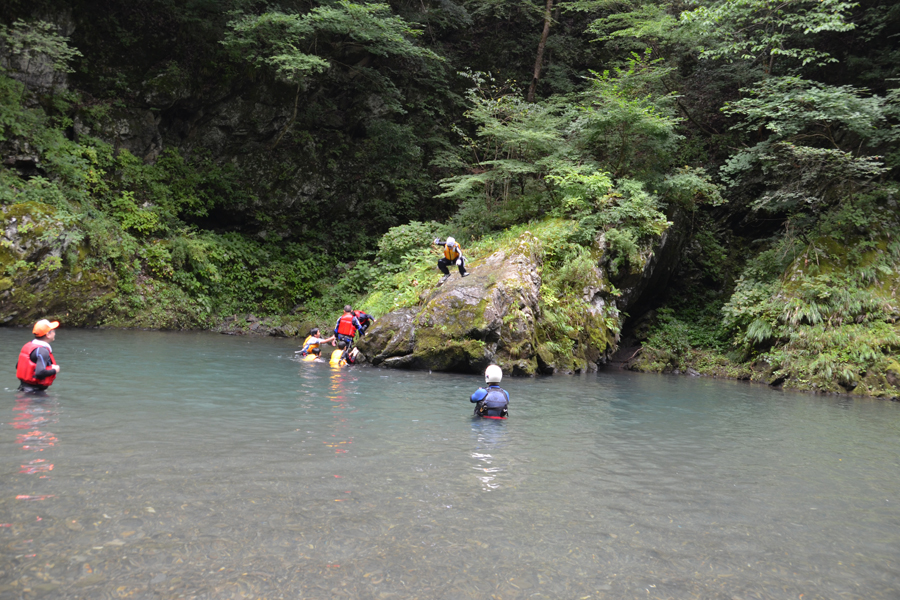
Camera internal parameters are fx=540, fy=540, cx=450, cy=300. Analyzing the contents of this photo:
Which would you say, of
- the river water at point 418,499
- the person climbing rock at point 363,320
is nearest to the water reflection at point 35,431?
the river water at point 418,499

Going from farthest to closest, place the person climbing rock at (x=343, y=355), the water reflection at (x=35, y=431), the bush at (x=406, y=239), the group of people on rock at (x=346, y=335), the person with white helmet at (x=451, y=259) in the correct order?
→ 1. the bush at (x=406, y=239)
2. the person with white helmet at (x=451, y=259)
3. the group of people on rock at (x=346, y=335)
4. the person climbing rock at (x=343, y=355)
5. the water reflection at (x=35, y=431)

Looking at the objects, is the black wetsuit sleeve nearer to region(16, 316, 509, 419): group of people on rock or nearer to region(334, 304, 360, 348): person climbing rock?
region(16, 316, 509, 419): group of people on rock

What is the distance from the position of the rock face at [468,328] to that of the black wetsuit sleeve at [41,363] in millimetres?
6856

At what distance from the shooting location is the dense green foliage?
14906 millimetres

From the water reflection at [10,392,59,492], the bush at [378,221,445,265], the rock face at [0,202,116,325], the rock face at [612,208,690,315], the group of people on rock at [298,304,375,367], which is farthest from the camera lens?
the bush at [378,221,445,265]

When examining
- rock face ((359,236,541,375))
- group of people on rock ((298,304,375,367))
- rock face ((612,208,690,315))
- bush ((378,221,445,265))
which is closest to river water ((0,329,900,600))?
rock face ((359,236,541,375))

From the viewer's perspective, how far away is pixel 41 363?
7.32 metres

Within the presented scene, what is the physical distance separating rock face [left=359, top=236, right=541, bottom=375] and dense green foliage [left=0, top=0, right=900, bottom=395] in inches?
34.5

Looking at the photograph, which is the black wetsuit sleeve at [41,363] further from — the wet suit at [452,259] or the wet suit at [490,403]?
the wet suit at [452,259]

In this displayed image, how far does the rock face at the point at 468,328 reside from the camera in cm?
1234

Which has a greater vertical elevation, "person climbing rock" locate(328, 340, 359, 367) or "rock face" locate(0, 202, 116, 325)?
"rock face" locate(0, 202, 116, 325)

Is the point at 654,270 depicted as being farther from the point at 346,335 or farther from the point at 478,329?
the point at 346,335

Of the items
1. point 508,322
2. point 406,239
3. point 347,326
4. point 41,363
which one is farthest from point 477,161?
point 41,363

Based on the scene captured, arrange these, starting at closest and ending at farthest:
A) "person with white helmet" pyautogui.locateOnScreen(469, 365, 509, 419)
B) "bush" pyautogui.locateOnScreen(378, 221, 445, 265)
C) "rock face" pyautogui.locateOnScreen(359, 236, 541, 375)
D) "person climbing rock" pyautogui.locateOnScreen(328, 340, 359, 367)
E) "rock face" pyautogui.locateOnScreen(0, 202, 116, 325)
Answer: "person with white helmet" pyautogui.locateOnScreen(469, 365, 509, 419) → "rock face" pyautogui.locateOnScreen(359, 236, 541, 375) → "person climbing rock" pyautogui.locateOnScreen(328, 340, 359, 367) → "rock face" pyautogui.locateOnScreen(0, 202, 116, 325) → "bush" pyautogui.locateOnScreen(378, 221, 445, 265)
